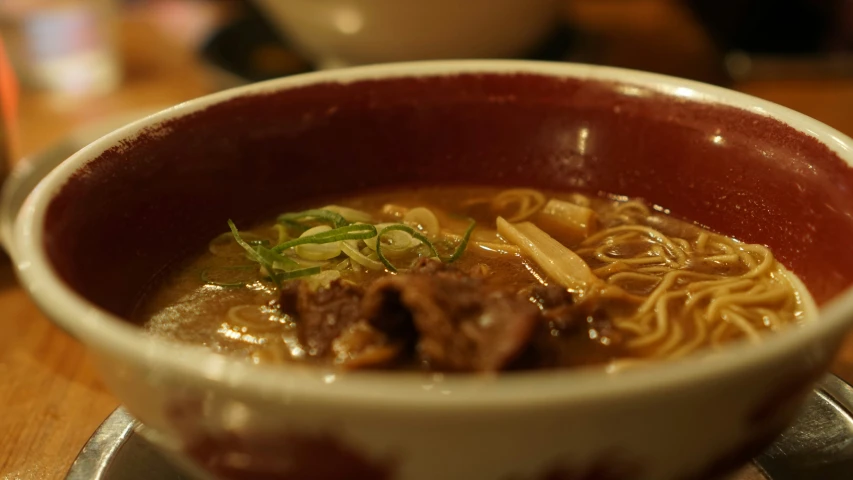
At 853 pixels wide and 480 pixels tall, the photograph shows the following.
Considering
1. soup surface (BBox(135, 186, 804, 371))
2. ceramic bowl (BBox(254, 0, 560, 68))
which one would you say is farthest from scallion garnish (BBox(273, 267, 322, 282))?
ceramic bowl (BBox(254, 0, 560, 68))

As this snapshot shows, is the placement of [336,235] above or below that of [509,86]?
below

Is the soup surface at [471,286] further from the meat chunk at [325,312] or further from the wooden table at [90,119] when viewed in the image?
the wooden table at [90,119]

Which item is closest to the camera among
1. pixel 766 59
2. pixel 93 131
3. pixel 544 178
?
pixel 544 178

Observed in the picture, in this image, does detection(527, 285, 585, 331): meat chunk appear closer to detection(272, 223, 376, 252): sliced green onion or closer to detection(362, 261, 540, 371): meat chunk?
detection(362, 261, 540, 371): meat chunk

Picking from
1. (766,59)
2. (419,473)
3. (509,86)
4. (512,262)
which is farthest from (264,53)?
(419,473)

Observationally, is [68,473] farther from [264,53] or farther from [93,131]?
[264,53]

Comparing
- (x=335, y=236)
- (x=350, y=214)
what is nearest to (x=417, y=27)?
(x=350, y=214)
